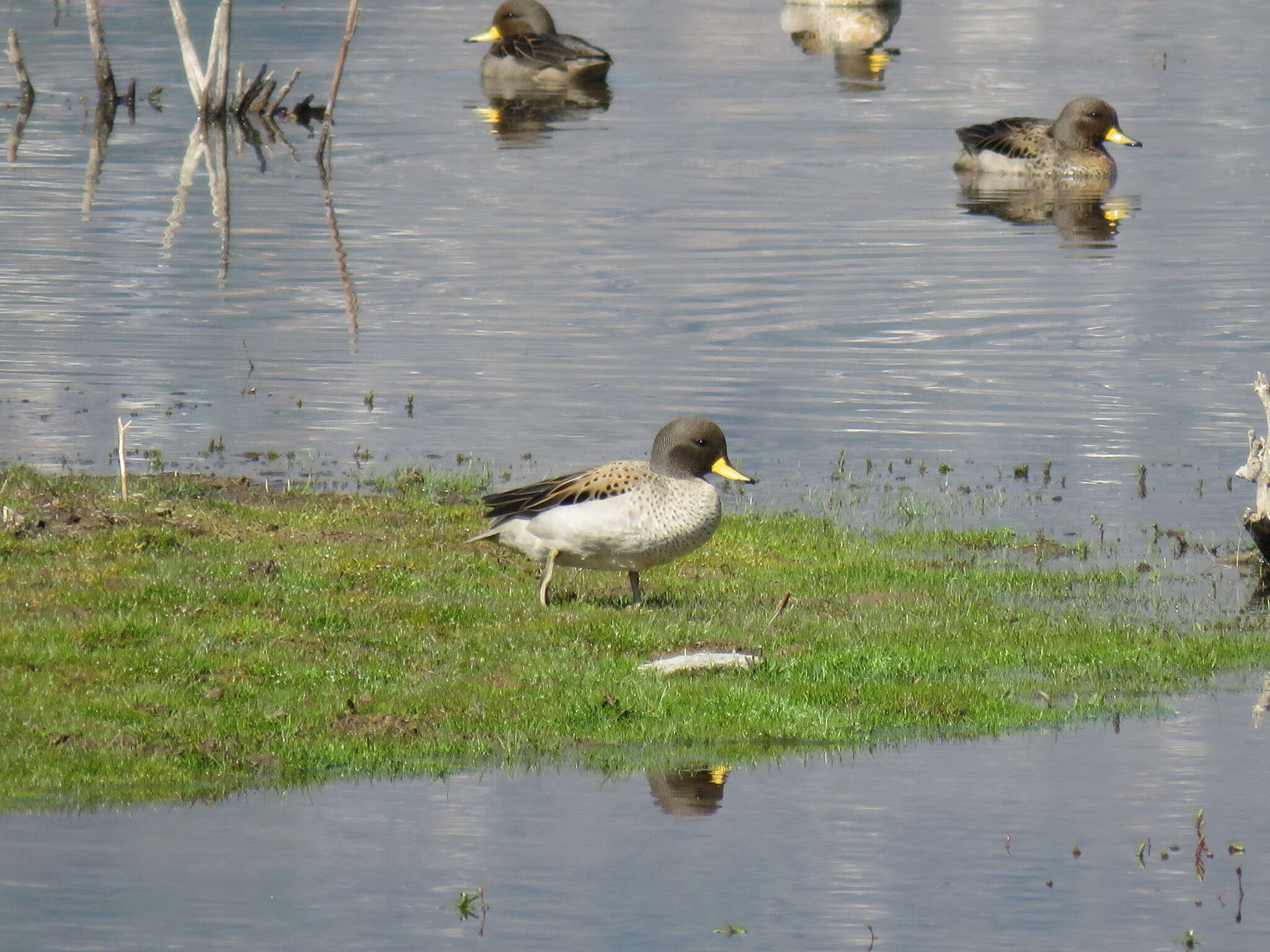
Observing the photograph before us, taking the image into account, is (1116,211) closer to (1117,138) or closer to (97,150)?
(1117,138)

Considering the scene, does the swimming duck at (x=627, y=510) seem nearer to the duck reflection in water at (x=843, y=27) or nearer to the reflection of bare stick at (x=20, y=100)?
the reflection of bare stick at (x=20, y=100)

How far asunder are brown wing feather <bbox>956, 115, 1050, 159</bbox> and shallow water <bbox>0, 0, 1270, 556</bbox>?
104 centimetres

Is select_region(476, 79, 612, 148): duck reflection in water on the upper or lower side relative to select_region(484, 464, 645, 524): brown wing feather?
lower

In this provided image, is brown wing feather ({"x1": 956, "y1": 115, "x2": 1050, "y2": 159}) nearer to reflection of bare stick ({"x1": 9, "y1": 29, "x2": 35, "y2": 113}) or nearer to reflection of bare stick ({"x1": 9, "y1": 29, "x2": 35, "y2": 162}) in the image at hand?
reflection of bare stick ({"x1": 9, "y1": 29, "x2": 35, "y2": 162})

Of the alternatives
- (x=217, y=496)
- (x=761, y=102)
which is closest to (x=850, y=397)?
(x=217, y=496)

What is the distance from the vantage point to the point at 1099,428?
1967cm

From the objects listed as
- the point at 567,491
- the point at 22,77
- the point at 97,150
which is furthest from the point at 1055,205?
the point at 567,491

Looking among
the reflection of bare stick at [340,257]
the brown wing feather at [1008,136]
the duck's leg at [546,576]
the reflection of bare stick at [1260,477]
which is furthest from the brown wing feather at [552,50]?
Result: the duck's leg at [546,576]

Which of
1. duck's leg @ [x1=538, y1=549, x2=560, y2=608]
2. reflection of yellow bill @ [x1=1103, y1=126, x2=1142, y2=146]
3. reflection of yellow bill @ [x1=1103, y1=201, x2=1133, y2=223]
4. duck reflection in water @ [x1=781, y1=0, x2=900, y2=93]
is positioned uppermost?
duck's leg @ [x1=538, y1=549, x2=560, y2=608]

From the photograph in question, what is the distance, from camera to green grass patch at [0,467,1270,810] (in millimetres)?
10281

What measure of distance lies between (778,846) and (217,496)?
26.6 feet

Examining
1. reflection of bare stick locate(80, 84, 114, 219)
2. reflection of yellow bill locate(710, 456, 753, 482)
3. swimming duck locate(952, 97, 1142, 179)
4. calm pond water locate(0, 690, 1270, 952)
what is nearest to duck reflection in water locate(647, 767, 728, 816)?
calm pond water locate(0, 690, 1270, 952)

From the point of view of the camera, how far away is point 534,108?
4459 centimetres

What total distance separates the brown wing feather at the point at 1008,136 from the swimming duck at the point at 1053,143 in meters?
0.01
